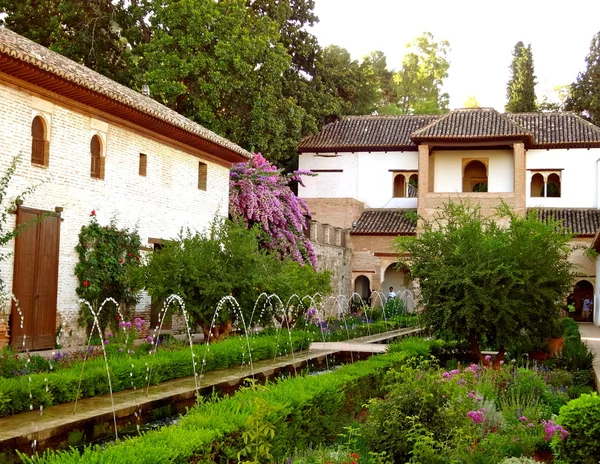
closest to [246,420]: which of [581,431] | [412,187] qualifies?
[581,431]

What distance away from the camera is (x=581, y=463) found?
7.43m

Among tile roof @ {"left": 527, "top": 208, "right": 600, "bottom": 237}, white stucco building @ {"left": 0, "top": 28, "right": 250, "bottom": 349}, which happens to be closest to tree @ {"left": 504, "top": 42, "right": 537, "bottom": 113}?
tile roof @ {"left": 527, "top": 208, "right": 600, "bottom": 237}

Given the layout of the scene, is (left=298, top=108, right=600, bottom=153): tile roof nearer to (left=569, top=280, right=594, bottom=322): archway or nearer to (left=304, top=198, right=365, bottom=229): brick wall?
(left=304, top=198, right=365, bottom=229): brick wall

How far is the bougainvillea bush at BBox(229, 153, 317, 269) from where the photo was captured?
26438 mm

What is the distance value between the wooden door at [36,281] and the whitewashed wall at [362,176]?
23153 mm

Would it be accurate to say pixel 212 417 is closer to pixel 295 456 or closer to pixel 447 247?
pixel 295 456

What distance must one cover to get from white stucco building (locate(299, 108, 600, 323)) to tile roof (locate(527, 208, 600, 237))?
4 cm

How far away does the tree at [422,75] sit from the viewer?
191 feet

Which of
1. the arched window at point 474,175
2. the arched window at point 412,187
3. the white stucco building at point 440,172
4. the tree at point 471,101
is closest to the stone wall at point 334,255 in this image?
the white stucco building at point 440,172

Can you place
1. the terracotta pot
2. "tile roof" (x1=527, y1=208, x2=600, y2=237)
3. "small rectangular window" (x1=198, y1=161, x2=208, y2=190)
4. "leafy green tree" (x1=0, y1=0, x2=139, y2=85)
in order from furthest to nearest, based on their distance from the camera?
"tile roof" (x1=527, y1=208, x2=600, y2=237), "leafy green tree" (x1=0, y1=0, x2=139, y2=85), "small rectangular window" (x1=198, y1=161, x2=208, y2=190), the terracotta pot

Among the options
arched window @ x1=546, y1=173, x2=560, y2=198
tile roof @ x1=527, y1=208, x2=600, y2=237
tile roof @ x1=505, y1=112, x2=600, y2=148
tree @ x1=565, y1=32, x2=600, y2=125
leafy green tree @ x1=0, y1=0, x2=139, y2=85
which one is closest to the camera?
leafy green tree @ x1=0, y1=0, x2=139, y2=85

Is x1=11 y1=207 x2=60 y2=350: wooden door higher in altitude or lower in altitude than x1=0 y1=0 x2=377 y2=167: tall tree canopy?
lower

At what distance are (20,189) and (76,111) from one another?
2518mm

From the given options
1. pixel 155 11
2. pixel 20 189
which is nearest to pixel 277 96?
pixel 155 11
